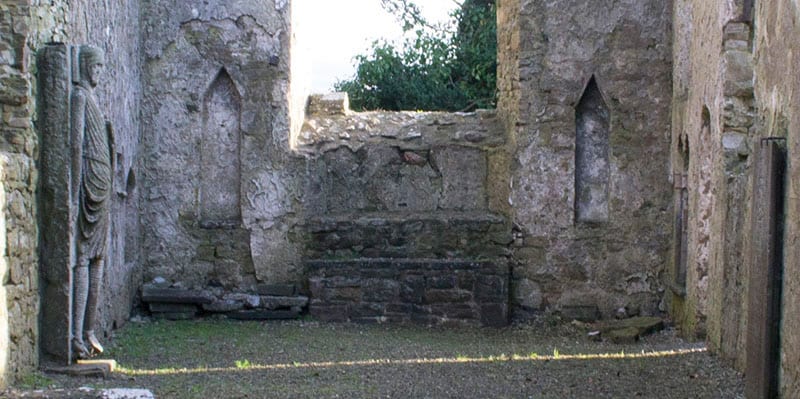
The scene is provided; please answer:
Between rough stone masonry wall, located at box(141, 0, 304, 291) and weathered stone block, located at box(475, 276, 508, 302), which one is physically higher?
rough stone masonry wall, located at box(141, 0, 304, 291)

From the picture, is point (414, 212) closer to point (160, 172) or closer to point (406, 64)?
point (160, 172)

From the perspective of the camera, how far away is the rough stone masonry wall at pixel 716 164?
7.32 m

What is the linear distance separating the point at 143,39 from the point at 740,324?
6328 millimetres

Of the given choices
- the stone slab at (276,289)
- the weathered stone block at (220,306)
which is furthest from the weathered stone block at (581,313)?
the weathered stone block at (220,306)

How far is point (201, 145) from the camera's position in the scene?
34.2 feet

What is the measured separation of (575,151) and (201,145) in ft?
12.3

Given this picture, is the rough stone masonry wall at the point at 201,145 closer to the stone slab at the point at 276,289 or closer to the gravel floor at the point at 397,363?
the stone slab at the point at 276,289

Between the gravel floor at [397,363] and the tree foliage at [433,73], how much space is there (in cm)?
646

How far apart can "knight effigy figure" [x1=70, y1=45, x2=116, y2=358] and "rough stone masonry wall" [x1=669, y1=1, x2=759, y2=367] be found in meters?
4.44

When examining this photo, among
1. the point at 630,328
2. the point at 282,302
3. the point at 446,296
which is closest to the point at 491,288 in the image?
the point at 446,296

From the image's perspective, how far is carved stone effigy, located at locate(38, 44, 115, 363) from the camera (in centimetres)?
679

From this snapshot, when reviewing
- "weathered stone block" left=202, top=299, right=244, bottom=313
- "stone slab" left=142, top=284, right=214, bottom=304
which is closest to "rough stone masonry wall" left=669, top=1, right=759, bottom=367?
"weathered stone block" left=202, top=299, right=244, bottom=313

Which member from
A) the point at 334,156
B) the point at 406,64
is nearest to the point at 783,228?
the point at 334,156

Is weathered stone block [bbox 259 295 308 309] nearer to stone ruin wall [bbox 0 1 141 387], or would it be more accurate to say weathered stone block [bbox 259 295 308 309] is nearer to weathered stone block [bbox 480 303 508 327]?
weathered stone block [bbox 480 303 508 327]
